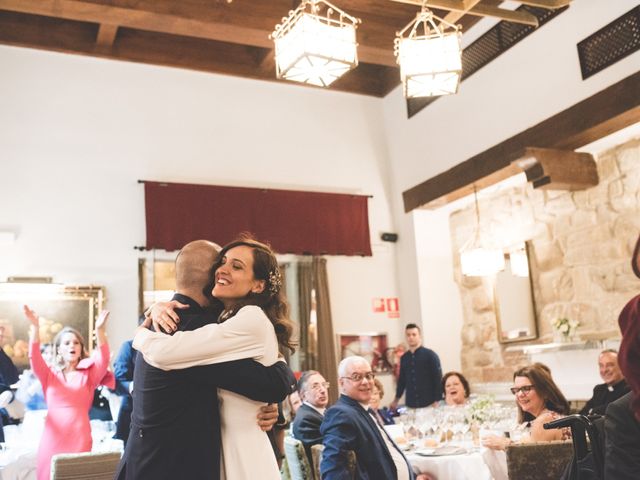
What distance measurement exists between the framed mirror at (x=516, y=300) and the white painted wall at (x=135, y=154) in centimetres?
152

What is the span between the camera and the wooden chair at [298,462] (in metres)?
3.96

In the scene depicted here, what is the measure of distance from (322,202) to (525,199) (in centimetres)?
264

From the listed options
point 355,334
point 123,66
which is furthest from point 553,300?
point 123,66

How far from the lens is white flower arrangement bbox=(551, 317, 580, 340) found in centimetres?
738

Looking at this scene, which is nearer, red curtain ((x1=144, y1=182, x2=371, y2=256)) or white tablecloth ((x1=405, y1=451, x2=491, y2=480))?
white tablecloth ((x1=405, y1=451, x2=491, y2=480))

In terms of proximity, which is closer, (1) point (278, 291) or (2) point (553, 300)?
(1) point (278, 291)

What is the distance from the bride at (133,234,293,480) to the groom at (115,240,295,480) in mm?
32

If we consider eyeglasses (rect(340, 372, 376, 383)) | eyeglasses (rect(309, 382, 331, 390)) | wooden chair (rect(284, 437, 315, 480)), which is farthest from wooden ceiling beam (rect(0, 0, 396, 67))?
wooden chair (rect(284, 437, 315, 480))

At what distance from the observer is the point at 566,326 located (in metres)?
7.39

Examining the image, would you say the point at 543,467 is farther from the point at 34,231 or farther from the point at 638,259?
the point at 34,231

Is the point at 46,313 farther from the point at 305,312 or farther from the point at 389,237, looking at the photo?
the point at 389,237

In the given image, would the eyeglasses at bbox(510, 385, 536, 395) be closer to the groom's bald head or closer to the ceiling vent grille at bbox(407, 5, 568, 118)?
the groom's bald head

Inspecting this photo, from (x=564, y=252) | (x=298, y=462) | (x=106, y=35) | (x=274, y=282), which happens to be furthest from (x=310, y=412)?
(x=106, y=35)

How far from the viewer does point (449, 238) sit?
9.60 metres
